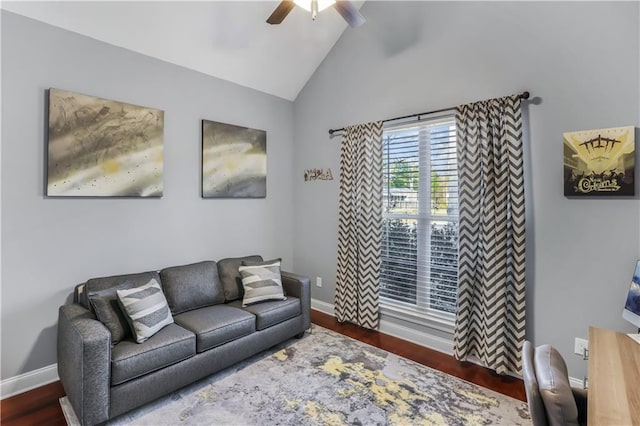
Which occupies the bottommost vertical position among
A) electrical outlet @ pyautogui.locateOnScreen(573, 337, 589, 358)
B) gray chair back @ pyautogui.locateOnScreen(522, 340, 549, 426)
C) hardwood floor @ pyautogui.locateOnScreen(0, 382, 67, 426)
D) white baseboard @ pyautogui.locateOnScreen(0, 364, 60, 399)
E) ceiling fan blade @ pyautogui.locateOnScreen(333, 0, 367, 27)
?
hardwood floor @ pyautogui.locateOnScreen(0, 382, 67, 426)

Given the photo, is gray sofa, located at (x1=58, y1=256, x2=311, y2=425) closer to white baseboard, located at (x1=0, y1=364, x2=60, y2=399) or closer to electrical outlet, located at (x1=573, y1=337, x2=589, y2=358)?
white baseboard, located at (x1=0, y1=364, x2=60, y2=399)

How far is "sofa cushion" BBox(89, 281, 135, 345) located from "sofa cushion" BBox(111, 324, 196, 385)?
79 millimetres

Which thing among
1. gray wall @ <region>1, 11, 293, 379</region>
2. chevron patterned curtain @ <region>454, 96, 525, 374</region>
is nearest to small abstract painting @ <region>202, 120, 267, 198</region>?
gray wall @ <region>1, 11, 293, 379</region>

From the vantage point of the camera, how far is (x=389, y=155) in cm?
346

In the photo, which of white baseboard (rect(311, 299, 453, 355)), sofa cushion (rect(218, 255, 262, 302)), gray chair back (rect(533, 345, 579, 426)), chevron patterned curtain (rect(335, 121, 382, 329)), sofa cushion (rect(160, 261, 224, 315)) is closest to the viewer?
gray chair back (rect(533, 345, 579, 426))

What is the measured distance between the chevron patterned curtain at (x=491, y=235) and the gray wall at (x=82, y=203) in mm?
2436

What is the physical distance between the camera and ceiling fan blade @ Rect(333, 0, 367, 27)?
218cm

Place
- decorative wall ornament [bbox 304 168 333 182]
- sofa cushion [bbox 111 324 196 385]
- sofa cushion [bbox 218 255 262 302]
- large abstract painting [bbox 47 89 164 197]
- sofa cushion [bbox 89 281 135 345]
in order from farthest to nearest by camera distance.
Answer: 1. decorative wall ornament [bbox 304 168 333 182]
2. sofa cushion [bbox 218 255 262 302]
3. large abstract painting [bbox 47 89 164 197]
4. sofa cushion [bbox 89 281 135 345]
5. sofa cushion [bbox 111 324 196 385]

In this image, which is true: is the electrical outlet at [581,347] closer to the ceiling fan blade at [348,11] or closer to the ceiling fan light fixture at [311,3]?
the ceiling fan blade at [348,11]

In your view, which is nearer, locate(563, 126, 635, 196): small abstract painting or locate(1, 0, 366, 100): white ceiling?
locate(563, 126, 635, 196): small abstract painting

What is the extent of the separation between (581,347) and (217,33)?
4.08 meters

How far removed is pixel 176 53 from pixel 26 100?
4.17 ft

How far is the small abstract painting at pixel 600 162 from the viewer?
2111mm

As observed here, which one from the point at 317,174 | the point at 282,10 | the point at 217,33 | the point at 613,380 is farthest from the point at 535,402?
the point at 217,33
